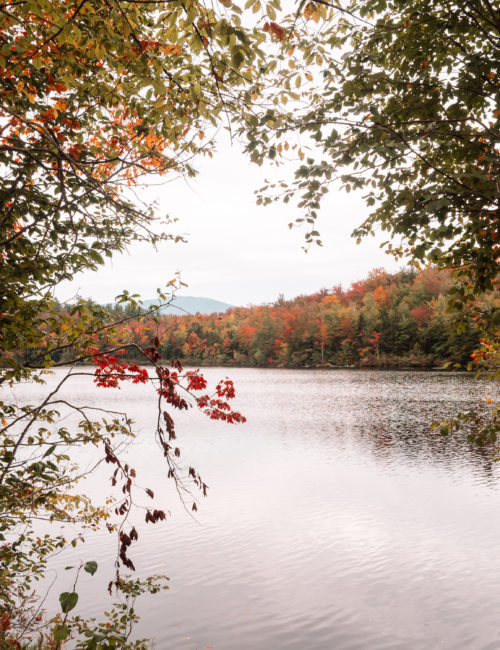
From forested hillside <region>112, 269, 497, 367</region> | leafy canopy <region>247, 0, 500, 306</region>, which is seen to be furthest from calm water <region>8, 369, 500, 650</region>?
forested hillside <region>112, 269, 497, 367</region>

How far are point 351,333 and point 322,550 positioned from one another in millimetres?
74232

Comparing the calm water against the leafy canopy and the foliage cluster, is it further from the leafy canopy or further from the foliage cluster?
the leafy canopy

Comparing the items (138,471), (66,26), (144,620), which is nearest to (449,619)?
(144,620)

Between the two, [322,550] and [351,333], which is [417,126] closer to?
[322,550]

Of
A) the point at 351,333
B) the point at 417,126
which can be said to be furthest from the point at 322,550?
the point at 351,333

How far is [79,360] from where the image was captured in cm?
383

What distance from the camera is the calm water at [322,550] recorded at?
19.9ft

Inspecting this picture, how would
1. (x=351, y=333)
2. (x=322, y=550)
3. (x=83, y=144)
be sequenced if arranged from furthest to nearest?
(x=351, y=333)
(x=322, y=550)
(x=83, y=144)

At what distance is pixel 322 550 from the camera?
8.53m

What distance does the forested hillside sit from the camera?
225 feet

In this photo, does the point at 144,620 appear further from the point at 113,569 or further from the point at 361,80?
the point at 361,80

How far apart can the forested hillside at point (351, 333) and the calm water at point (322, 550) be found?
42568 millimetres

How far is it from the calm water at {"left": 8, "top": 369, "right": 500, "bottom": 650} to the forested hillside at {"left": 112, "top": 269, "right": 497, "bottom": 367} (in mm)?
42568

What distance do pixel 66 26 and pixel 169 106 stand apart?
82 centimetres
